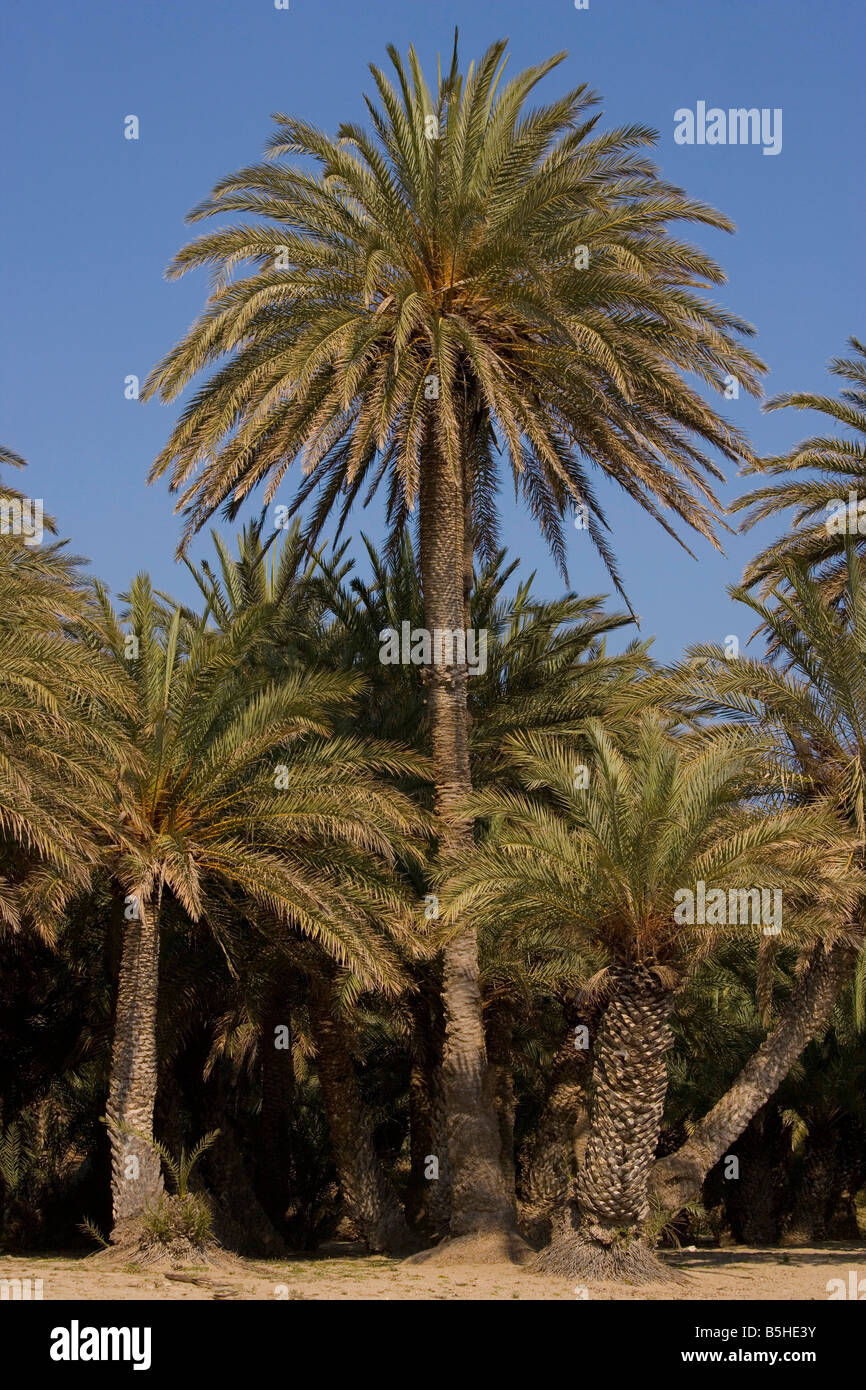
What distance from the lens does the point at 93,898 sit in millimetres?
20016

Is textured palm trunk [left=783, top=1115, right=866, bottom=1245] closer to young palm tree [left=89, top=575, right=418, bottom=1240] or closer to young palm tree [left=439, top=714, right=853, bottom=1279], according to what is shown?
young palm tree [left=439, top=714, right=853, bottom=1279]

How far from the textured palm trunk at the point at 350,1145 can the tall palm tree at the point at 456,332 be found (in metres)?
2.65

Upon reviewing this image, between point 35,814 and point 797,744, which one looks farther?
point 797,744

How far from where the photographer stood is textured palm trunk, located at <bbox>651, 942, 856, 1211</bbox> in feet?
58.7

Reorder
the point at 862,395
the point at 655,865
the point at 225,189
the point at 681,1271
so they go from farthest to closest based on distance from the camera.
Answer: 1. the point at 862,395
2. the point at 225,189
3. the point at 681,1271
4. the point at 655,865

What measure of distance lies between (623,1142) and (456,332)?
9.90 meters

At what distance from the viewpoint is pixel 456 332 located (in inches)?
731

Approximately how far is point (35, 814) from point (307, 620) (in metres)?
8.35

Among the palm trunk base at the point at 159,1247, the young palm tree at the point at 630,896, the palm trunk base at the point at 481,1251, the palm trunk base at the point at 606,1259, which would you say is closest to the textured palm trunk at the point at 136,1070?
the palm trunk base at the point at 159,1247

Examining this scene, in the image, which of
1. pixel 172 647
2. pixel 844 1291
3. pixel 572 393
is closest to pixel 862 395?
pixel 572 393

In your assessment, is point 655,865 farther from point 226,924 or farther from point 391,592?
point 391,592

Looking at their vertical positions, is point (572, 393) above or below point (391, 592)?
above

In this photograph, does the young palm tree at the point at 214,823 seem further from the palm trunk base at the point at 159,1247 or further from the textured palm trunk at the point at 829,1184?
the textured palm trunk at the point at 829,1184

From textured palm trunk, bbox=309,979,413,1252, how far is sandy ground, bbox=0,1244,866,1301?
283 cm
